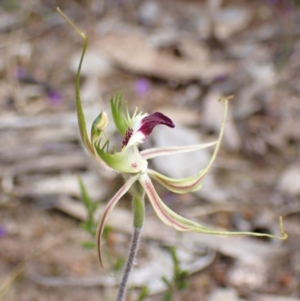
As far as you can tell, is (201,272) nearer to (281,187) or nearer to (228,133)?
(281,187)

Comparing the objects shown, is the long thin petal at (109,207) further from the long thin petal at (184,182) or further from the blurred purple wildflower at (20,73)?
the blurred purple wildflower at (20,73)

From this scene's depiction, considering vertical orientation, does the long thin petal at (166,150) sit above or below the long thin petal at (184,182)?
above

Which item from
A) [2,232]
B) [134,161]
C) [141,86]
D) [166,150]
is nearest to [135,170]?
[134,161]

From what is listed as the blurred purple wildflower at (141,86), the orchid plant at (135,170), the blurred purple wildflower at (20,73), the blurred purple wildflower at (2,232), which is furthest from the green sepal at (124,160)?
the blurred purple wildflower at (20,73)

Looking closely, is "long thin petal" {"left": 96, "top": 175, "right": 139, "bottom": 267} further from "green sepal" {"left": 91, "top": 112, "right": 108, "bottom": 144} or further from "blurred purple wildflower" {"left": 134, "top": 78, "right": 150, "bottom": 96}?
"blurred purple wildflower" {"left": 134, "top": 78, "right": 150, "bottom": 96}

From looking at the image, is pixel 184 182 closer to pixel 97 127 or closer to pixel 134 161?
pixel 134 161

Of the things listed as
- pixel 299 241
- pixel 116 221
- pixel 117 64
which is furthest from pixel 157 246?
pixel 117 64

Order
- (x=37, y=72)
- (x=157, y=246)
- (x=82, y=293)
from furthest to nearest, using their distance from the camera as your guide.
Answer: (x=37, y=72) → (x=157, y=246) → (x=82, y=293)

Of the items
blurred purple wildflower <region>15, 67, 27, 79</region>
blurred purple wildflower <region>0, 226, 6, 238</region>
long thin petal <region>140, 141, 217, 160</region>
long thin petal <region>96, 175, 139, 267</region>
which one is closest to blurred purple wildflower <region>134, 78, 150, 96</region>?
blurred purple wildflower <region>15, 67, 27, 79</region>
